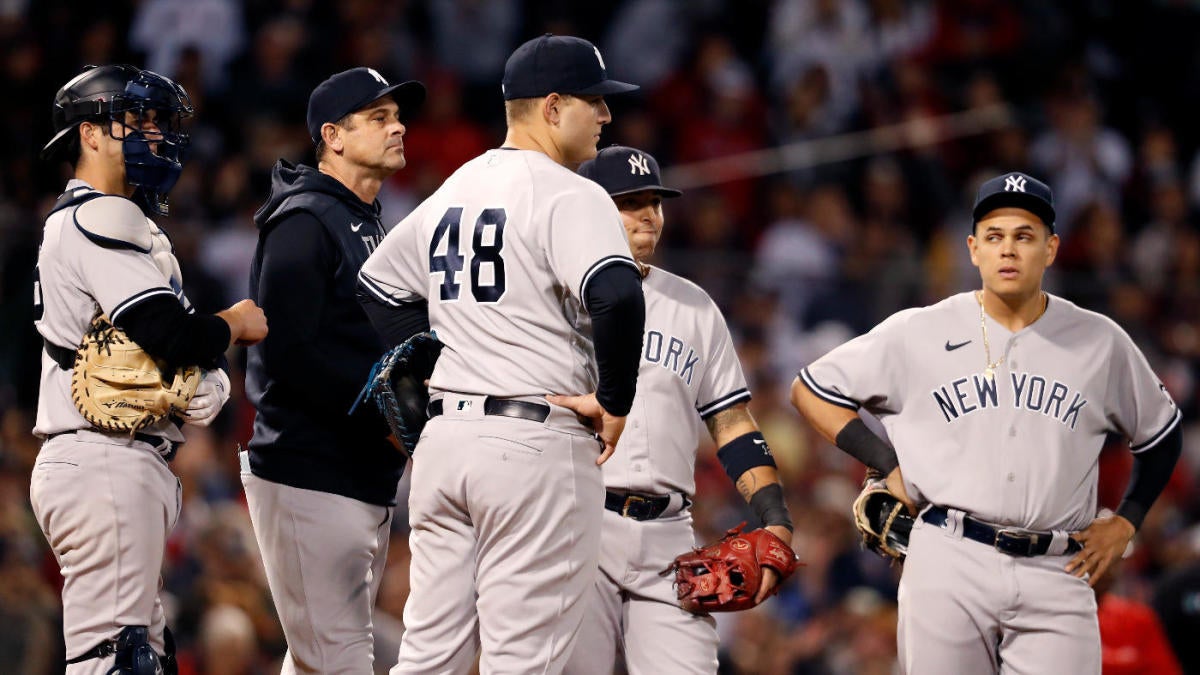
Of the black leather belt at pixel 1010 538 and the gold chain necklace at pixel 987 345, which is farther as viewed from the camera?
the gold chain necklace at pixel 987 345

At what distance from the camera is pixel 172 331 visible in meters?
4.09

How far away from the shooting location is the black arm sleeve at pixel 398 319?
422 cm

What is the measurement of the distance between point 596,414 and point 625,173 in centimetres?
117

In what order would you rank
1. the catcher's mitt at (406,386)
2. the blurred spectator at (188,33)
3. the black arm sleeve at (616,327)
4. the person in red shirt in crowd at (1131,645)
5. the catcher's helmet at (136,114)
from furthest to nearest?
1. the blurred spectator at (188,33)
2. the person in red shirt in crowd at (1131,645)
3. the catcher's helmet at (136,114)
4. the catcher's mitt at (406,386)
5. the black arm sleeve at (616,327)

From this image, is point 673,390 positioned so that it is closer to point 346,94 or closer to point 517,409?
point 517,409

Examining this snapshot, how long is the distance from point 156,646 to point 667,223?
649 cm

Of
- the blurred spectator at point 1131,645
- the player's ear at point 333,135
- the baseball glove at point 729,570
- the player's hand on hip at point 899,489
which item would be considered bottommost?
the blurred spectator at point 1131,645

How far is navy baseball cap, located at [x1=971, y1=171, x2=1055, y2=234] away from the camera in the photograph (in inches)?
177

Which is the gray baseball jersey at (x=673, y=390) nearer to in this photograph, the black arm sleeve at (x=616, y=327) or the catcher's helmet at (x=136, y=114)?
the black arm sleeve at (x=616, y=327)

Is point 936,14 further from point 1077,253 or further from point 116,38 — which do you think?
point 116,38

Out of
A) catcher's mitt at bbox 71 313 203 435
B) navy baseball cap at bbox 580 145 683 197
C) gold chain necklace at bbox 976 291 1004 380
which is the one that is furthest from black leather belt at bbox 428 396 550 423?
gold chain necklace at bbox 976 291 1004 380

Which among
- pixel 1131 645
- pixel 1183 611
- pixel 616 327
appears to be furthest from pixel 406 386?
pixel 1183 611

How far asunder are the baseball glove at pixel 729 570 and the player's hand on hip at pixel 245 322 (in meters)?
1.36

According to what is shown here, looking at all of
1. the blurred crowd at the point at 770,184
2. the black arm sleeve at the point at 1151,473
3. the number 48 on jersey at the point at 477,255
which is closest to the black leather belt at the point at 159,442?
the number 48 on jersey at the point at 477,255
